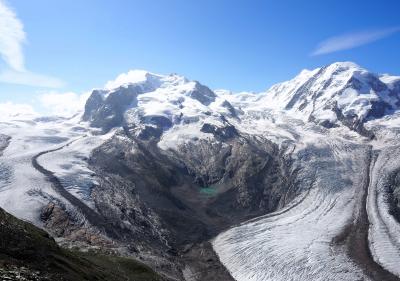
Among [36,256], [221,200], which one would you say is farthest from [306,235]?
[36,256]

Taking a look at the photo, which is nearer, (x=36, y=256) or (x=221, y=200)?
(x=36, y=256)

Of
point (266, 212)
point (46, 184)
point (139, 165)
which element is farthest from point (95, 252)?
point (139, 165)

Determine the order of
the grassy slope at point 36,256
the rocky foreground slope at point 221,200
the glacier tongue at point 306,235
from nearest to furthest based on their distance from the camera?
1. the grassy slope at point 36,256
2. the glacier tongue at point 306,235
3. the rocky foreground slope at point 221,200

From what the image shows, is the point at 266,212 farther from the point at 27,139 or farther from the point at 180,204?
the point at 27,139

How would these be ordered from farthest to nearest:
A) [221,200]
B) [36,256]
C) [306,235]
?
1. [221,200]
2. [306,235]
3. [36,256]

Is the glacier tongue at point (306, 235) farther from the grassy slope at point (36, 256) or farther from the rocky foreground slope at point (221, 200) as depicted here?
the grassy slope at point (36, 256)

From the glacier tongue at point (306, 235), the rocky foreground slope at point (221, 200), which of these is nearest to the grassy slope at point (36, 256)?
the rocky foreground slope at point (221, 200)

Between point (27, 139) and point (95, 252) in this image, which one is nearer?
point (95, 252)

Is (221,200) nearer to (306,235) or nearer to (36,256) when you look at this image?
(306,235)
